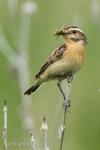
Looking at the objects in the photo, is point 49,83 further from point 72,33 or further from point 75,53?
point 72,33

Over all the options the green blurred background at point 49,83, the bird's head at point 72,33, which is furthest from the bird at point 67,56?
the green blurred background at point 49,83

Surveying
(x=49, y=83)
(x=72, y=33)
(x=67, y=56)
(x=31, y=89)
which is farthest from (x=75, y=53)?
(x=49, y=83)

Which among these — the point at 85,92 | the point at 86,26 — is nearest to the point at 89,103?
the point at 85,92

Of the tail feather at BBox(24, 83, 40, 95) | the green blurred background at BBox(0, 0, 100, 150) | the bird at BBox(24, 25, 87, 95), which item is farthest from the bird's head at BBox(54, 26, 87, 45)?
the tail feather at BBox(24, 83, 40, 95)

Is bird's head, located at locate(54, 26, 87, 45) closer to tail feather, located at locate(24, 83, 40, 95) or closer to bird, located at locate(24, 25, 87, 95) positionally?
bird, located at locate(24, 25, 87, 95)

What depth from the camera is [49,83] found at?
13.0 metres

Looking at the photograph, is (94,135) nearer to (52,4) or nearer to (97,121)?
(97,121)

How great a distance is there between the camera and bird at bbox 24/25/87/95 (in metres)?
10.1

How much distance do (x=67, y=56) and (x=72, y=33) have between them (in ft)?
0.79

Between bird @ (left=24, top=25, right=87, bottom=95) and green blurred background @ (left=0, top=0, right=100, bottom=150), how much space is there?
147mm

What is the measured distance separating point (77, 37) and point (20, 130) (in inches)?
74.7

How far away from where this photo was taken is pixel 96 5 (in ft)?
34.6

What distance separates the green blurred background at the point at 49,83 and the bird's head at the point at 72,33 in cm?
13

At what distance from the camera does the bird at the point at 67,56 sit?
10.1 meters
